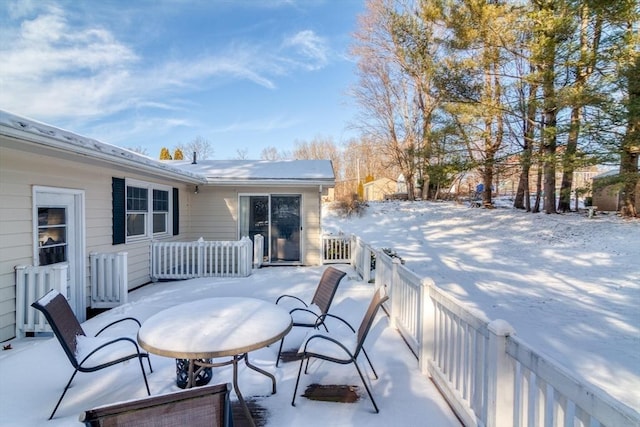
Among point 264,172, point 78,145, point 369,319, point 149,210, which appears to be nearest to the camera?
point 369,319

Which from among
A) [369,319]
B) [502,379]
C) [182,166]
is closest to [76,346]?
[369,319]

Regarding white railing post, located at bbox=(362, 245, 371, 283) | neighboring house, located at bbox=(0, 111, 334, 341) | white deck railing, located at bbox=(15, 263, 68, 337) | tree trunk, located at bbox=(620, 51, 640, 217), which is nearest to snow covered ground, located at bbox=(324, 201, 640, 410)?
tree trunk, located at bbox=(620, 51, 640, 217)

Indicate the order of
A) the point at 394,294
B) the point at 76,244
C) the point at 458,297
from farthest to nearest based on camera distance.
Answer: the point at 458,297 < the point at 76,244 < the point at 394,294

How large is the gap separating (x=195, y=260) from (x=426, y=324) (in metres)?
6.01

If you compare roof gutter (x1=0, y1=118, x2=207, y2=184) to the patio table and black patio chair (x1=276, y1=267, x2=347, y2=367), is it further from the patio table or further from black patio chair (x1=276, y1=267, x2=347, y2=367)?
black patio chair (x1=276, y1=267, x2=347, y2=367)

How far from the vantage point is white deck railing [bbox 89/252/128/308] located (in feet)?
16.6

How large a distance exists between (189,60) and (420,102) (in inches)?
496

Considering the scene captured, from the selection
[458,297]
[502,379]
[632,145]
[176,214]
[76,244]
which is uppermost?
[632,145]

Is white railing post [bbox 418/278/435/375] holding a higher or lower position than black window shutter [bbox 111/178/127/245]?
lower

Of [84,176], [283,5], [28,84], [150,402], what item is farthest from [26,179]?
[283,5]

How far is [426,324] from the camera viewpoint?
2904mm

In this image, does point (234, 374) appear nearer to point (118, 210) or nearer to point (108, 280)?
point (108, 280)

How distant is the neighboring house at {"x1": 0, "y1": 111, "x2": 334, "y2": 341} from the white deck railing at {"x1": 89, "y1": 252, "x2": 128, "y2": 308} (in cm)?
12

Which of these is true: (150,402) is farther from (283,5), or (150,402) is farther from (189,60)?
(189,60)
